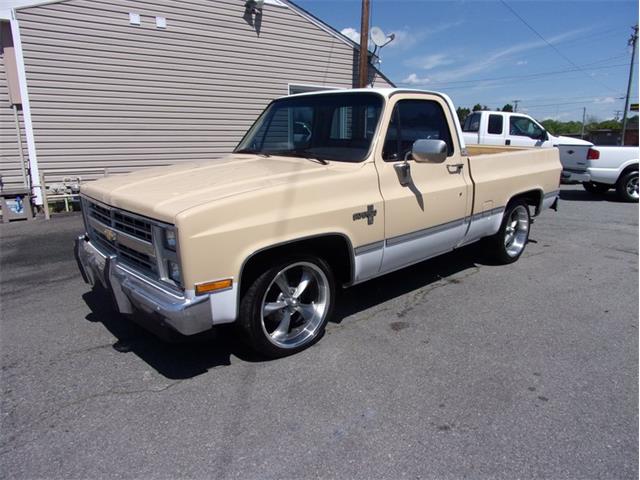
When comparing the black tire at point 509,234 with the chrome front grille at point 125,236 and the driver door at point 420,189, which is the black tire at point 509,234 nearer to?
the driver door at point 420,189

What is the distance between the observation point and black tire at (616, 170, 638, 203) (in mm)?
10859

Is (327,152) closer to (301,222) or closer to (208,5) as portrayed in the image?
(301,222)

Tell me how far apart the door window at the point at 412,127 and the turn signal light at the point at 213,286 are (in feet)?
5.63

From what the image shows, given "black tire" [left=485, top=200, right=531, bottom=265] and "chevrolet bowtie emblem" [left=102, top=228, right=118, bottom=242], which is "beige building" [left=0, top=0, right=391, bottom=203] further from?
"black tire" [left=485, top=200, right=531, bottom=265]

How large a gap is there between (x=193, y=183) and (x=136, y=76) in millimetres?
8086

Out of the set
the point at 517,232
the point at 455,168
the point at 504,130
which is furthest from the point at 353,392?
the point at 504,130

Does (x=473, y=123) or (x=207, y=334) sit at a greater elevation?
(x=473, y=123)

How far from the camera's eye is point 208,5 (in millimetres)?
10461

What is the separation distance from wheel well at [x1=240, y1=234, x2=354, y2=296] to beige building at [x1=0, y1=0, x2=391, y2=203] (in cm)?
806

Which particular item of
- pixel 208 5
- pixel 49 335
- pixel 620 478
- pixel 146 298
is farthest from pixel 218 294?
pixel 208 5

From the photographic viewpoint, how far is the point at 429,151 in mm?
3531

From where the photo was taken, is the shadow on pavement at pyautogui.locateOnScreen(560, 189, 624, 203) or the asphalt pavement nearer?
the asphalt pavement

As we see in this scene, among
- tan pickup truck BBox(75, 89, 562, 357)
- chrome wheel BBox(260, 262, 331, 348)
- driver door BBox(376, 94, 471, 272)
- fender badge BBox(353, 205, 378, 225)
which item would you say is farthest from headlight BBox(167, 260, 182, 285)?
driver door BBox(376, 94, 471, 272)

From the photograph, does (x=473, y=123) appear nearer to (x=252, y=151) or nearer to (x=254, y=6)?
(x=254, y=6)
